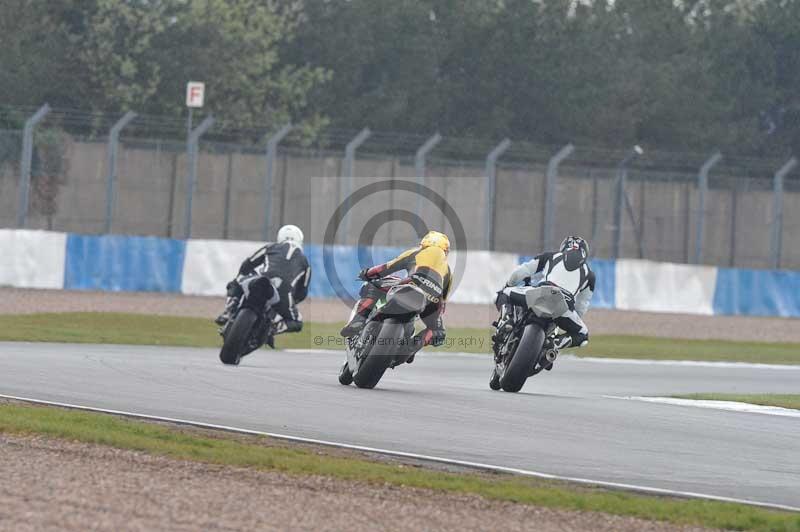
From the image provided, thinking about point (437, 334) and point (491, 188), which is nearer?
point (437, 334)

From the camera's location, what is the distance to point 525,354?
14039 millimetres

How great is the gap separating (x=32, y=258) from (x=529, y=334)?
15.9 m

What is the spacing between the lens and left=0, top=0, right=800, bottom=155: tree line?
157 feet

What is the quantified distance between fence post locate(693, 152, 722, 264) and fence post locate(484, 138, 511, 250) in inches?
154

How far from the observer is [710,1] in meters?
69.3

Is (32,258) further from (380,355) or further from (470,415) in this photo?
(470,415)

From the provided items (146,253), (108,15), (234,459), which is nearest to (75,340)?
(146,253)

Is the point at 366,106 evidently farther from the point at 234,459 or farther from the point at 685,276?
the point at 234,459

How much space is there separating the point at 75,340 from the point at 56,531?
47.0 ft

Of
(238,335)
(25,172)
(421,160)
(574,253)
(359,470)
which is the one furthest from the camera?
(421,160)

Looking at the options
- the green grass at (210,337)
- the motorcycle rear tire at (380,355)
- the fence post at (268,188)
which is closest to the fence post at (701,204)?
the green grass at (210,337)

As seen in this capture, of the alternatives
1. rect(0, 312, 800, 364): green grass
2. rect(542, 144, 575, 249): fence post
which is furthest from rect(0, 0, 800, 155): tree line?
rect(0, 312, 800, 364): green grass

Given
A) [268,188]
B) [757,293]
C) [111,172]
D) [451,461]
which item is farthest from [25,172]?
[451,461]

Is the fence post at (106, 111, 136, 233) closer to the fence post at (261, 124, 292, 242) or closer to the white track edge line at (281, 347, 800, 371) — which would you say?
the fence post at (261, 124, 292, 242)
